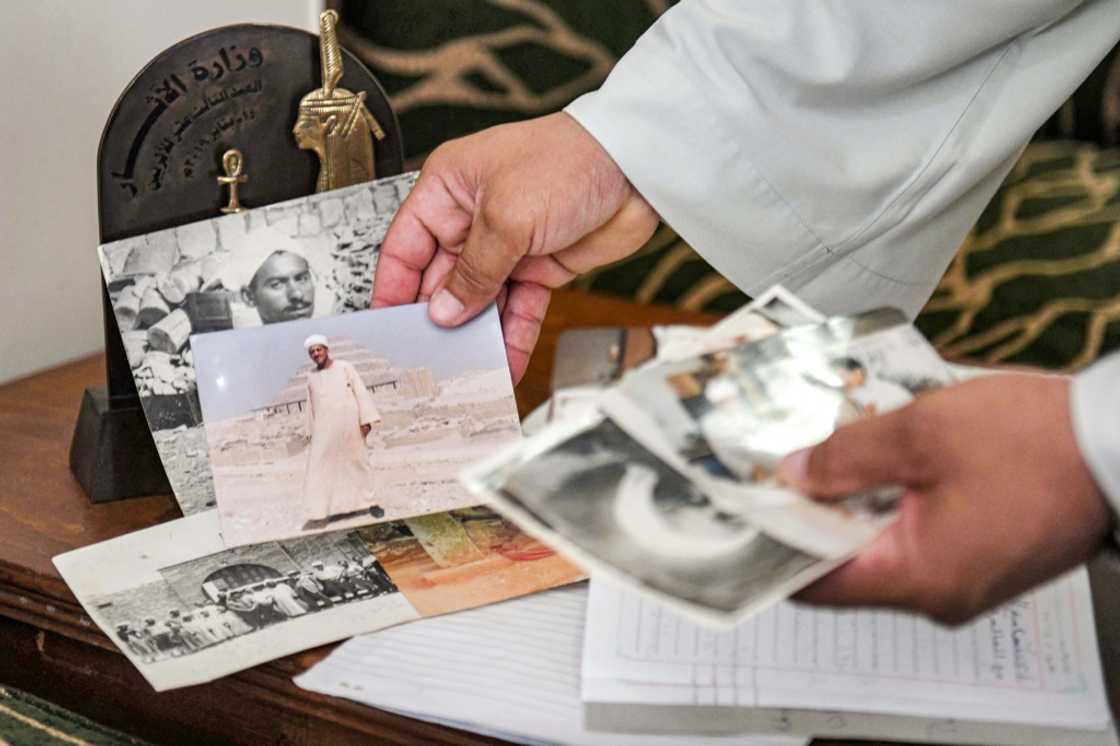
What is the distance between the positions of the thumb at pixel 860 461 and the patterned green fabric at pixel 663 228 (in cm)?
92

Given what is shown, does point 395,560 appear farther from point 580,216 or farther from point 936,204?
point 936,204

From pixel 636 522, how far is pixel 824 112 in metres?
0.41

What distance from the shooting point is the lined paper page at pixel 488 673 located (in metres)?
0.61

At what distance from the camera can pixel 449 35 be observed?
4.64 feet

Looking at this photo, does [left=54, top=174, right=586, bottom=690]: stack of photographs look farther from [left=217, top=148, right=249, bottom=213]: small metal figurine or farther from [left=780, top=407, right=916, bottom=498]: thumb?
[left=780, top=407, right=916, bottom=498]: thumb

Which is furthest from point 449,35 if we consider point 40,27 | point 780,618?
point 780,618

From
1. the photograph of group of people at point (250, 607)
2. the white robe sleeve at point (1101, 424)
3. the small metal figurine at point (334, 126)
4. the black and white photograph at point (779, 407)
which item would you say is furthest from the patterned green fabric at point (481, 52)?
the white robe sleeve at point (1101, 424)

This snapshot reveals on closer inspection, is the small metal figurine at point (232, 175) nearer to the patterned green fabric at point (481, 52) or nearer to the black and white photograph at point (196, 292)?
the black and white photograph at point (196, 292)

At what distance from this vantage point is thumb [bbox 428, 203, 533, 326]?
770 millimetres

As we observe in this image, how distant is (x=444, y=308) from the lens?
0.77 metres

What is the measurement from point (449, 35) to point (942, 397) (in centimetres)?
105

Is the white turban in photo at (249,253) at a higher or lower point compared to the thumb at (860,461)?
higher

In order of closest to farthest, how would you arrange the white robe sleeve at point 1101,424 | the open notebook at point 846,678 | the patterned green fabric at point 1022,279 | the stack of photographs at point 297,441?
the white robe sleeve at point 1101,424 → the open notebook at point 846,678 → the stack of photographs at point 297,441 → the patterned green fabric at point 1022,279

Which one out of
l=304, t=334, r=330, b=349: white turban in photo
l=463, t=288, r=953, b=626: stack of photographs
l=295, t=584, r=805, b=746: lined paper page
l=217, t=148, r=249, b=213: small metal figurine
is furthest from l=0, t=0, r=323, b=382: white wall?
l=463, t=288, r=953, b=626: stack of photographs
